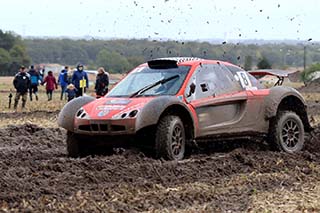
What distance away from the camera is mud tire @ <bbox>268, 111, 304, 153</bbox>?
13367 mm

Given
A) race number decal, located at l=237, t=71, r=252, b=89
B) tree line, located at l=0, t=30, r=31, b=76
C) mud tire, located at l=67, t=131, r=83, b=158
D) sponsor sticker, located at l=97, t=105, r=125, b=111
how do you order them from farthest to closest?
1. tree line, located at l=0, t=30, r=31, b=76
2. race number decal, located at l=237, t=71, r=252, b=89
3. mud tire, located at l=67, t=131, r=83, b=158
4. sponsor sticker, located at l=97, t=105, r=125, b=111

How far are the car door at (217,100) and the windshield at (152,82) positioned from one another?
211 millimetres

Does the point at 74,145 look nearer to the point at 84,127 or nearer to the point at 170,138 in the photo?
the point at 84,127

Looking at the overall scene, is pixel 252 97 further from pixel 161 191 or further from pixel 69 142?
pixel 161 191

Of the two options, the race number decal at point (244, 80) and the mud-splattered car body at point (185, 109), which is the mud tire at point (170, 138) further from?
the race number decal at point (244, 80)

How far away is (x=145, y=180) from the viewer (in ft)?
32.2

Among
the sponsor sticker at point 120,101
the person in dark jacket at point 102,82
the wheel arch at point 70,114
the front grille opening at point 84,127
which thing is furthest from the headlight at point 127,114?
the person in dark jacket at point 102,82

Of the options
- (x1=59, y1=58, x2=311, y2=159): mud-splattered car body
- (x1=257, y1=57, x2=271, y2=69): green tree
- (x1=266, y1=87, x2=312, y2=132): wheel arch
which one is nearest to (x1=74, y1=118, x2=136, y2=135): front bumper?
(x1=59, y1=58, x2=311, y2=159): mud-splattered car body

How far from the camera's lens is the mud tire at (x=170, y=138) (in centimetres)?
1160

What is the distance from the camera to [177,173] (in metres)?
10.4

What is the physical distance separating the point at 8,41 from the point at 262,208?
75616 millimetres

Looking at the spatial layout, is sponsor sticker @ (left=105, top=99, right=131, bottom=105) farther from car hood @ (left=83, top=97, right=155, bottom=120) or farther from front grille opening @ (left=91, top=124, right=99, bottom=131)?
front grille opening @ (left=91, top=124, right=99, bottom=131)

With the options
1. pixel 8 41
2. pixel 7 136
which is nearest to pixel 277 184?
pixel 7 136

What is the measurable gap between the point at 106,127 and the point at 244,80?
2.84 meters
